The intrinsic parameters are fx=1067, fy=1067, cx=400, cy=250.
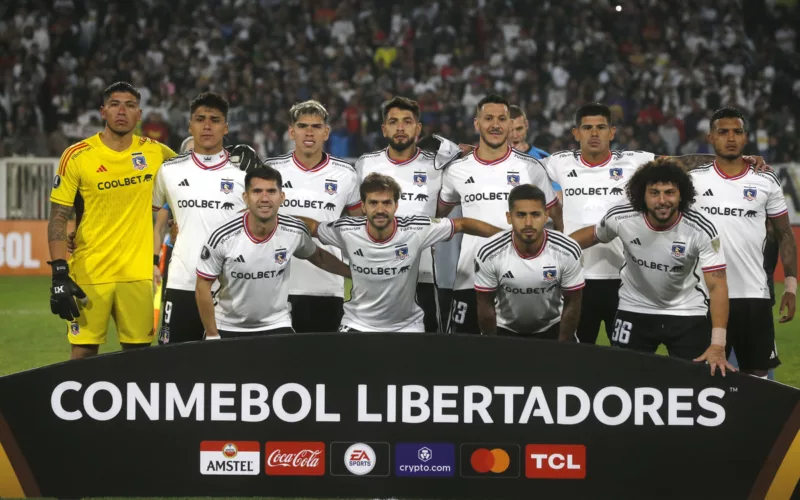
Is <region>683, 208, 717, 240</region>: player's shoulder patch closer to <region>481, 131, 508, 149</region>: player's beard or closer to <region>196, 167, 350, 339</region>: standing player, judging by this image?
<region>481, 131, 508, 149</region>: player's beard

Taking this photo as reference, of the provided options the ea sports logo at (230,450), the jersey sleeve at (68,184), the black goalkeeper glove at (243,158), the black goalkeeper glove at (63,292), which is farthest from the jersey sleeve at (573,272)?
the jersey sleeve at (68,184)

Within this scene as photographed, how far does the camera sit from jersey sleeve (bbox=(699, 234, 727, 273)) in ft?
Answer: 16.9

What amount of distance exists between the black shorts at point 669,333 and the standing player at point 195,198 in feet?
7.29

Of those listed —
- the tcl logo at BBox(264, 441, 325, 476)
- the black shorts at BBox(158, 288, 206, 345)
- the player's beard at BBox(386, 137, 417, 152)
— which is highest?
the player's beard at BBox(386, 137, 417, 152)

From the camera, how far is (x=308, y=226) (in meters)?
5.85

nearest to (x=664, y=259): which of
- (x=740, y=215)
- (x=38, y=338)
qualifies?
(x=740, y=215)

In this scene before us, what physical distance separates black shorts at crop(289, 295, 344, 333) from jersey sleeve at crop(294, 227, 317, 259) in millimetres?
636

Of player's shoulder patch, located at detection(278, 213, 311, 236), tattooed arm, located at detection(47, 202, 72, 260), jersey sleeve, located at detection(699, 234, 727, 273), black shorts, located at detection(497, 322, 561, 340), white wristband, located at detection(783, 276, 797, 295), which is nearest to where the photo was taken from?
jersey sleeve, located at detection(699, 234, 727, 273)

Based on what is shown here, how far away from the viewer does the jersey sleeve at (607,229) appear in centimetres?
554

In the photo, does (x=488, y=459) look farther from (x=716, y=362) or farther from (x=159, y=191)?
(x=159, y=191)

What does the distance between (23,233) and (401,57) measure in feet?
25.2

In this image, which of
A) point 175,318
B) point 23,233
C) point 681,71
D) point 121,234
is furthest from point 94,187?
point 681,71

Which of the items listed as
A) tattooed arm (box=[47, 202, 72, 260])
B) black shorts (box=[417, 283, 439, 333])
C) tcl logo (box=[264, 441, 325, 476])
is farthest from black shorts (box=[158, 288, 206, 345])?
tcl logo (box=[264, 441, 325, 476])

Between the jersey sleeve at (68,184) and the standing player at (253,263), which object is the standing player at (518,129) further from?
the jersey sleeve at (68,184)
